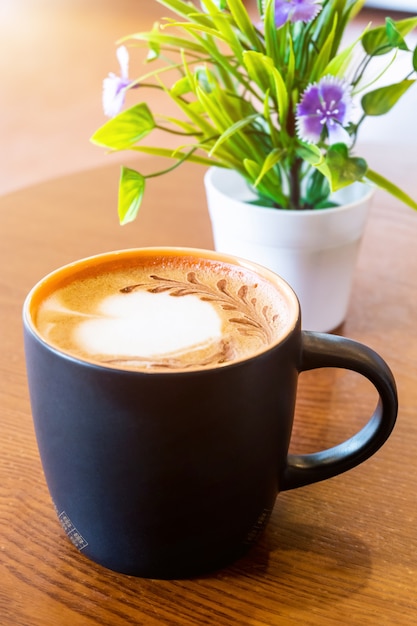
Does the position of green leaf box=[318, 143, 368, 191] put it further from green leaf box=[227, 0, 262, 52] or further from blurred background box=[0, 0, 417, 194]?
blurred background box=[0, 0, 417, 194]

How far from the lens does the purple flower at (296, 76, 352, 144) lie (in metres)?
0.60

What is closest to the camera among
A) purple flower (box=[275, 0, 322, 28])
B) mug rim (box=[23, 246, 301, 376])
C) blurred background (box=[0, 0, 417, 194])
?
mug rim (box=[23, 246, 301, 376])

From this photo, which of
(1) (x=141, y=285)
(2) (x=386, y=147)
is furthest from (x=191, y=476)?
(2) (x=386, y=147)

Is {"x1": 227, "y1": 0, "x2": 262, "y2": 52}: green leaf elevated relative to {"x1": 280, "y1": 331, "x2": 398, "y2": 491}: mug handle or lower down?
elevated

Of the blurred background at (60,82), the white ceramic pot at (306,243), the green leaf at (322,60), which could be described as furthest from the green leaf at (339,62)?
the blurred background at (60,82)

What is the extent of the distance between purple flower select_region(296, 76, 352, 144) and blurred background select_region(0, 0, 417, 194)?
1.67ft

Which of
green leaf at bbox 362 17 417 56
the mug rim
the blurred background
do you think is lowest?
the blurred background

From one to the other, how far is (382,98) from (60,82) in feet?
8.44

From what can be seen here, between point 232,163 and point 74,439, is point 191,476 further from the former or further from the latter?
point 232,163

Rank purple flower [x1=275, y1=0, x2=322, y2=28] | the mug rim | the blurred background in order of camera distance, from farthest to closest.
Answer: the blurred background, purple flower [x1=275, y1=0, x2=322, y2=28], the mug rim

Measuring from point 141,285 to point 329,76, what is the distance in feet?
0.78

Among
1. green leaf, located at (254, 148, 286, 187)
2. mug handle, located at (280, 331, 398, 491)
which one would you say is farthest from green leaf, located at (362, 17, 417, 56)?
mug handle, located at (280, 331, 398, 491)

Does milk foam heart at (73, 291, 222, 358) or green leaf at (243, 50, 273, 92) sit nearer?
milk foam heart at (73, 291, 222, 358)

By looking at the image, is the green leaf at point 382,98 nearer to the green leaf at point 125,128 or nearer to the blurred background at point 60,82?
the green leaf at point 125,128
